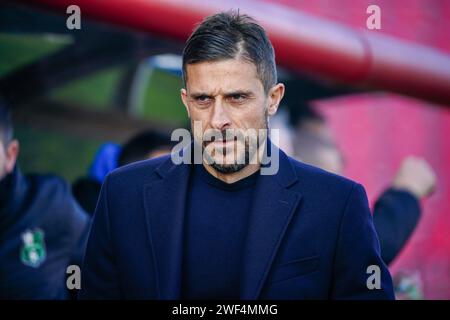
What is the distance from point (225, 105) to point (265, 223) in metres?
0.27

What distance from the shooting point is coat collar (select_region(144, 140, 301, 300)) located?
1598 mm

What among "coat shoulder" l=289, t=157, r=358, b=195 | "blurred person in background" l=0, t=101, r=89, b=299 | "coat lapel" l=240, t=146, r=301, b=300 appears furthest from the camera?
"blurred person in background" l=0, t=101, r=89, b=299

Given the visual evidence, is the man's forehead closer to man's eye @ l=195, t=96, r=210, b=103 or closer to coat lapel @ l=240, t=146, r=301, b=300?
man's eye @ l=195, t=96, r=210, b=103

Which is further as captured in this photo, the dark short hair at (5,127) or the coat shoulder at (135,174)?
the dark short hair at (5,127)

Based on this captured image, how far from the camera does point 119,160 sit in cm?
325

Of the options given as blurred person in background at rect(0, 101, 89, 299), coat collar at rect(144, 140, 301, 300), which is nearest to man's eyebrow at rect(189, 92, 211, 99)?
coat collar at rect(144, 140, 301, 300)

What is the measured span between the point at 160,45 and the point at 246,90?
7.97ft

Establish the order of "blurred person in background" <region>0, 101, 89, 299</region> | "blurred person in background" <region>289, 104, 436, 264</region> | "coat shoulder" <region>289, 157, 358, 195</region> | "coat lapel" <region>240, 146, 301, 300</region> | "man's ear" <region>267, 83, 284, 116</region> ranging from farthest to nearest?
"blurred person in background" <region>289, 104, 436, 264</region>, "blurred person in background" <region>0, 101, 89, 299</region>, "man's ear" <region>267, 83, 284, 116</region>, "coat shoulder" <region>289, 157, 358, 195</region>, "coat lapel" <region>240, 146, 301, 300</region>

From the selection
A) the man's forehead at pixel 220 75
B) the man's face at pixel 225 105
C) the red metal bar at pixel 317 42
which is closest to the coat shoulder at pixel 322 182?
the man's face at pixel 225 105

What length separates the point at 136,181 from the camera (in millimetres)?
1733

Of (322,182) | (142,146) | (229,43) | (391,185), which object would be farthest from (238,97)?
(391,185)

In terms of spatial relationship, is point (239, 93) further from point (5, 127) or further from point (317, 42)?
point (317, 42)

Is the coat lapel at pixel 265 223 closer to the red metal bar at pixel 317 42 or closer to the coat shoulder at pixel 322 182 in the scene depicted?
the coat shoulder at pixel 322 182

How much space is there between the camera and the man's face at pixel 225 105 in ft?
5.43
